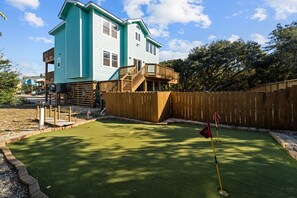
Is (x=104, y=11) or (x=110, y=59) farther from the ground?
(x=104, y=11)

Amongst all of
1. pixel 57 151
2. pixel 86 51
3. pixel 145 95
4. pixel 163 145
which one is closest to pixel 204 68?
pixel 86 51

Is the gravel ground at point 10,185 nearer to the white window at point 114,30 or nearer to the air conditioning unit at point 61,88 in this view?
the white window at point 114,30

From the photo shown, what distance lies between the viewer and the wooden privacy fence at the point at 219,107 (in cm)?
621

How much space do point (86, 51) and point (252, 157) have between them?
47.8ft

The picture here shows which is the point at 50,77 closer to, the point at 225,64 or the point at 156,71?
the point at 156,71

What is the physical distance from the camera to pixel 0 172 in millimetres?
3129

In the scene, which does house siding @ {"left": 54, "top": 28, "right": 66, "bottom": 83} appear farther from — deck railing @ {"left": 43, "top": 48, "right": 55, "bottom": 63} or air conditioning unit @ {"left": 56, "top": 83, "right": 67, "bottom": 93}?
deck railing @ {"left": 43, "top": 48, "right": 55, "bottom": 63}

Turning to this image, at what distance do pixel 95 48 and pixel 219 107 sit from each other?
37.4 ft

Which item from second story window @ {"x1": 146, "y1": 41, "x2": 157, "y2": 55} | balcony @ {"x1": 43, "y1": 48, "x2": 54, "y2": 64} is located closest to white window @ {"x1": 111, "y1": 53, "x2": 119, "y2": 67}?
second story window @ {"x1": 146, "y1": 41, "x2": 157, "y2": 55}

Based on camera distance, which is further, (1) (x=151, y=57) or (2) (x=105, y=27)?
(1) (x=151, y=57)

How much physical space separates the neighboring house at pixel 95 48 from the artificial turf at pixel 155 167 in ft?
24.8

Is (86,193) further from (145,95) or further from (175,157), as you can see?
(145,95)

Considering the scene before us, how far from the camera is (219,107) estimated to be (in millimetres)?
7562

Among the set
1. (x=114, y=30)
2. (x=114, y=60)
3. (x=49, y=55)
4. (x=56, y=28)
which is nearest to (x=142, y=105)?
(x=114, y=60)
